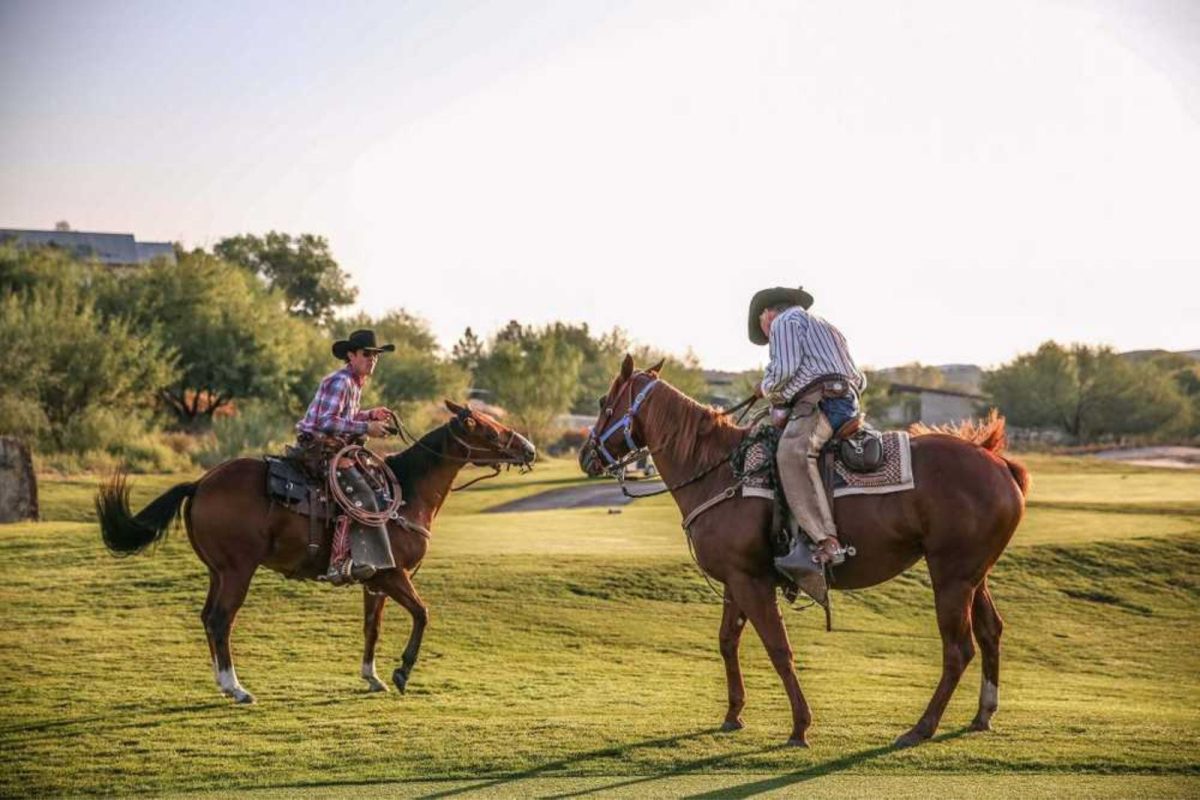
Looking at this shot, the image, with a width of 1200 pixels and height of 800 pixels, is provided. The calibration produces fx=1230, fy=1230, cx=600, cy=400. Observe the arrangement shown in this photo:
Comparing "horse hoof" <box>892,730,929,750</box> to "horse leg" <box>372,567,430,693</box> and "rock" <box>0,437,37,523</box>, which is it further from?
"rock" <box>0,437,37,523</box>

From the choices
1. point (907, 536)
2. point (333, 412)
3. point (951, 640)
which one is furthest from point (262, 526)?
point (951, 640)

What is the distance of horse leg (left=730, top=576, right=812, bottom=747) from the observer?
9523 millimetres

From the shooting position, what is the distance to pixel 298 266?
335 feet

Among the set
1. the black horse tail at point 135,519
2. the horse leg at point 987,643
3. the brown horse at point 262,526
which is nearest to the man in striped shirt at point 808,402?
the horse leg at point 987,643

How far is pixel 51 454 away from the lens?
3891cm

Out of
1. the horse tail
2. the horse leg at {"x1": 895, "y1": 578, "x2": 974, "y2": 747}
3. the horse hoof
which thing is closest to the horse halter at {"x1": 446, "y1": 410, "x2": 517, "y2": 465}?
the horse tail

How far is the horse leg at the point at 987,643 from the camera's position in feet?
33.3

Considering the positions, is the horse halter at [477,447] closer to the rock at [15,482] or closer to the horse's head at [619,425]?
the horse's head at [619,425]

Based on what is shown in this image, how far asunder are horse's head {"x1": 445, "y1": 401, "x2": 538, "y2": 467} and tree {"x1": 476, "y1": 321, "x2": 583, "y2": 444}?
48.6 meters

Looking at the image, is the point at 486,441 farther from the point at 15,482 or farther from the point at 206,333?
the point at 206,333

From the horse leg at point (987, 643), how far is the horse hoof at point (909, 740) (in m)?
0.85

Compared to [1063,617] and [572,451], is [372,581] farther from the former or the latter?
[572,451]

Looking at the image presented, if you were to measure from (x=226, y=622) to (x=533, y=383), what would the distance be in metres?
51.0

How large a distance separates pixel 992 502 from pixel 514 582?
34.7ft
